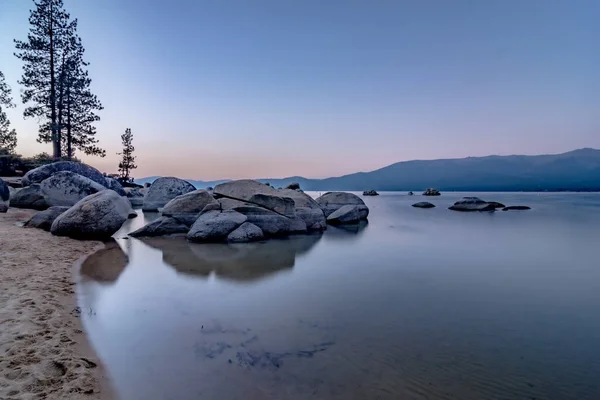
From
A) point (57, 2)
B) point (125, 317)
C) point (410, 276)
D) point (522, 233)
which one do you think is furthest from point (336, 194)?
point (57, 2)

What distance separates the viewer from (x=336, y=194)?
82.0ft

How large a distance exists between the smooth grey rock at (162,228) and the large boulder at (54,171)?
1059cm

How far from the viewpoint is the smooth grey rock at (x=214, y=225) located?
1249 centimetres

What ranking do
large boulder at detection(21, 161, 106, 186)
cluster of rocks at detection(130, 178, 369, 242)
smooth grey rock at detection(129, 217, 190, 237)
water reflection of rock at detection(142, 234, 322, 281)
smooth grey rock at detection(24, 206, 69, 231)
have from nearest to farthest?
1. water reflection of rock at detection(142, 234, 322, 281)
2. smooth grey rock at detection(24, 206, 69, 231)
3. cluster of rocks at detection(130, 178, 369, 242)
4. smooth grey rock at detection(129, 217, 190, 237)
5. large boulder at detection(21, 161, 106, 186)

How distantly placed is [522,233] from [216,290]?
18.2m

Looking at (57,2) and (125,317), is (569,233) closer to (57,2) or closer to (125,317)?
(125,317)

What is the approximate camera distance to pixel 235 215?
44.9 ft

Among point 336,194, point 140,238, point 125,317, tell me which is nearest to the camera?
point 125,317

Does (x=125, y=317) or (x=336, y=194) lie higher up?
(x=336, y=194)

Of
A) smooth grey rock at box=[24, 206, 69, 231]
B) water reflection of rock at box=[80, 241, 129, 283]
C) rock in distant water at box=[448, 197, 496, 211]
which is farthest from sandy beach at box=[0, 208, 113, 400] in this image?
rock in distant water at box=[448, 197, 496, 211]

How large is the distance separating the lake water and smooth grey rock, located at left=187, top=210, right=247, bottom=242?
278cm

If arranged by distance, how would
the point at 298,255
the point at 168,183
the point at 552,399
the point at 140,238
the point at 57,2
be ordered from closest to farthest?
the point at 552,399, the point at 298,255, the point at 140,238, the point at 168,183, the point at 57,2

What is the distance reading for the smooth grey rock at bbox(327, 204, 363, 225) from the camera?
22.2 meters

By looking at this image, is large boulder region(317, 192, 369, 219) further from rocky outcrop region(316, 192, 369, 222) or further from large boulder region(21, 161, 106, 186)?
large boulder region(21, 161, 106, 186)
